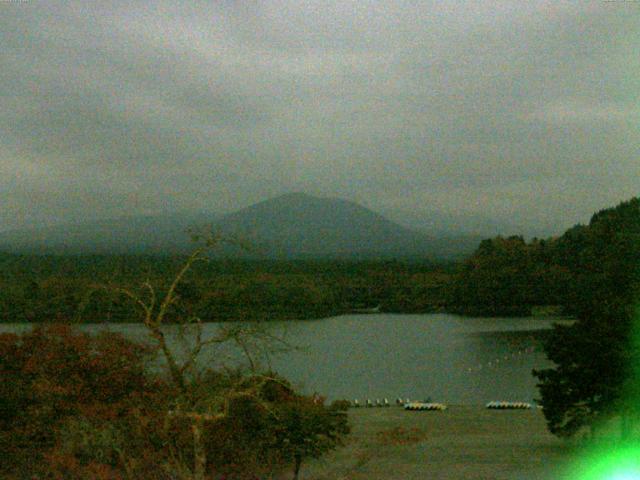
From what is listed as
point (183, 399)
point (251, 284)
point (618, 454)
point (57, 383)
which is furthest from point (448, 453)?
point (251, 284)

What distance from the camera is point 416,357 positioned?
85.9ft

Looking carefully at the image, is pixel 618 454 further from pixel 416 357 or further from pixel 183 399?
pixel 416 357

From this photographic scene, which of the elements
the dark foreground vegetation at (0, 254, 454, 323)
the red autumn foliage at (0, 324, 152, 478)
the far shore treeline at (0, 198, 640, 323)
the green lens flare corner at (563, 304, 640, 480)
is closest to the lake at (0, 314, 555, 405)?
the dark foreground vegetation at (0, 254, 454, 323)

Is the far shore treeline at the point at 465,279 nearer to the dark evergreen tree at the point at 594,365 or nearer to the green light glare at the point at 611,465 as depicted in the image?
the dark evergreen tree at the point at 594,365

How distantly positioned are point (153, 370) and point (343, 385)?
1460cm

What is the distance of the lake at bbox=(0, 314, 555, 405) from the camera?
1920cm

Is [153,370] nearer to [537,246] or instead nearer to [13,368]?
[13,368]

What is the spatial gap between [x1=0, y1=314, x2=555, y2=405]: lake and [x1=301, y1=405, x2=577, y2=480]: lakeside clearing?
164 inches

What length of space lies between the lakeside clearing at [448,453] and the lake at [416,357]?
13.7 feet

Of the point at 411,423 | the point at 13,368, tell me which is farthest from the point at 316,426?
the point at 411,423

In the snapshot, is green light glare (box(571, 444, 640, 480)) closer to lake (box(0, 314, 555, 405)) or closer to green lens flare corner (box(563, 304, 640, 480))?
green lens flare corner (box(563, 304, 640, 480))

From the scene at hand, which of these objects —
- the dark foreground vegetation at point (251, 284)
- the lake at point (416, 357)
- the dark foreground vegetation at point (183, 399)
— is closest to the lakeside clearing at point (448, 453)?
the dark foreground vegetation at point (183, 399)

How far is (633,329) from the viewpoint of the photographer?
7746mm

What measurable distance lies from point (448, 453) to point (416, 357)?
707 inches
